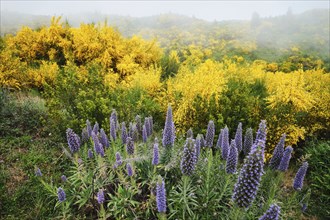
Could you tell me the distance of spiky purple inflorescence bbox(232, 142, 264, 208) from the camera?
1897mm

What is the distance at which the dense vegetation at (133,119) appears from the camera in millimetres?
3223

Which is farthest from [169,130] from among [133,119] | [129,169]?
[133,119]

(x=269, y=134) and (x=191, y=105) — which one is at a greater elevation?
(x=191, y=105)

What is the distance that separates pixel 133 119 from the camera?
221 inches

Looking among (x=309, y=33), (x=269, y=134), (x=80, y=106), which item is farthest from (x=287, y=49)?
(x=80, y=106)

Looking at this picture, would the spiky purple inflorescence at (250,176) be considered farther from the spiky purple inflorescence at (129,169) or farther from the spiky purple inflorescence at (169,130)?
the spiky purple inflorescence at (129,169)

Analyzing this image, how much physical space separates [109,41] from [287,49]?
23695 millimetres

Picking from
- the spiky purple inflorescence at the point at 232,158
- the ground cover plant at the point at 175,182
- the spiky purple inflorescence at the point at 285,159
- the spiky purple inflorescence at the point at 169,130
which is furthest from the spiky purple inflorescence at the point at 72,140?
the spiky purple inflorescence at the point at 285,159

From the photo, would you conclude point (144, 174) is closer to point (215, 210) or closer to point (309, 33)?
point (215, 210)

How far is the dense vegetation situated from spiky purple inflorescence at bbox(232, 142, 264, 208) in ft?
1.03

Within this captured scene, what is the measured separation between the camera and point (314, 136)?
21.9 ft

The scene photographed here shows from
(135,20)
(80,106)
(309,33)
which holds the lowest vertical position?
(80,106)

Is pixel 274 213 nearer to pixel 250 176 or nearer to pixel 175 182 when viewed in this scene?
pixel 250 176

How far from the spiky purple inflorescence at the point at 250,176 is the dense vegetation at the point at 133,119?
1.03 feet
